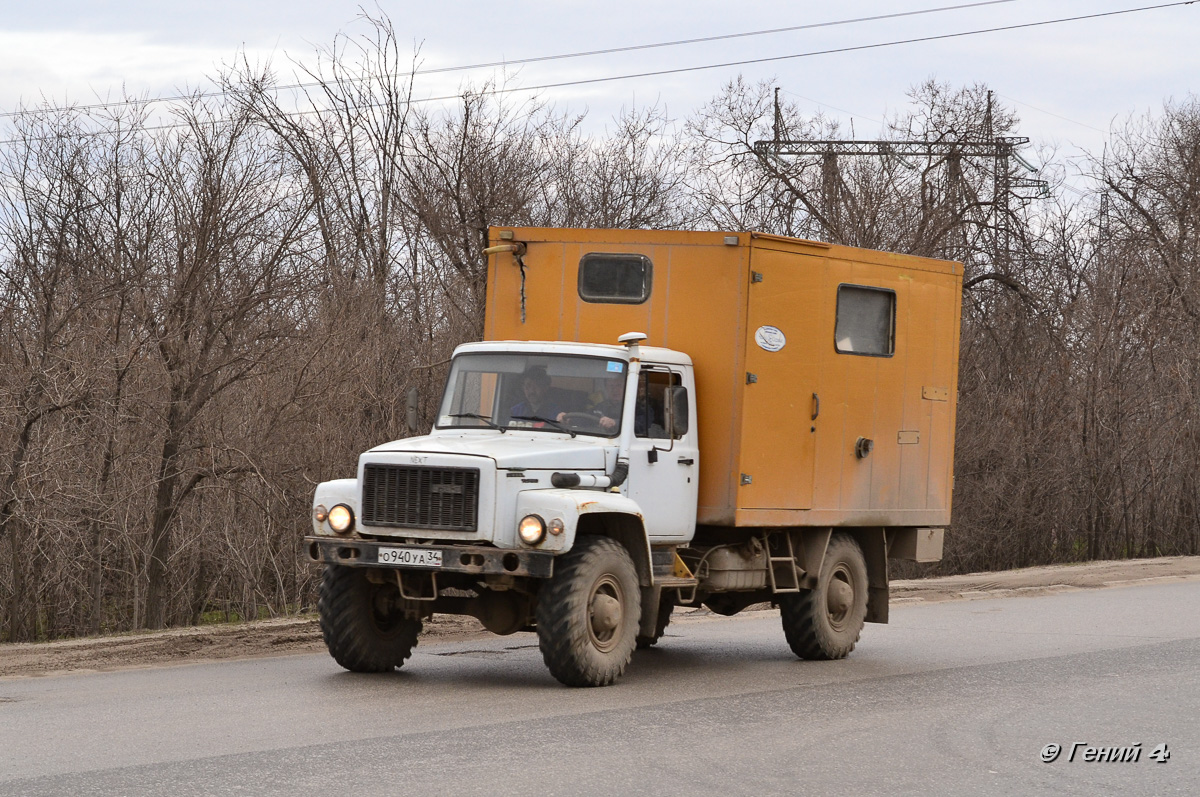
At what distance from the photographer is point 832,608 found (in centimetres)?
1338

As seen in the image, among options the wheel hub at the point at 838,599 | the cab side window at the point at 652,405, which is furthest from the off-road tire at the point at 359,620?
the wheel hub at the point at 838,599

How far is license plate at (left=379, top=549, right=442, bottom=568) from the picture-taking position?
409 inches

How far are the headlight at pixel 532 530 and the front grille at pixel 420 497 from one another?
0.33 m

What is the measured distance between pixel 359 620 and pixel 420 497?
4.05 ft

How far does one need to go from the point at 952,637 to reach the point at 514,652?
15.1 feet

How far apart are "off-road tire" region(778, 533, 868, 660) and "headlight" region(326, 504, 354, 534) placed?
4273 mm

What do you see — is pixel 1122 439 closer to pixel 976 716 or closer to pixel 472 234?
pixel 472 234

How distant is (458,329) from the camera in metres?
26.0

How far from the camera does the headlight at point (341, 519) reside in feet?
35.5

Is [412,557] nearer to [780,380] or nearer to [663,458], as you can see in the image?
[663,458]

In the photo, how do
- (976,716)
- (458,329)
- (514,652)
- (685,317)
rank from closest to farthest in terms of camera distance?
1. (976,716)
2. (685,317)
3. (514,652)
4. (458,329)

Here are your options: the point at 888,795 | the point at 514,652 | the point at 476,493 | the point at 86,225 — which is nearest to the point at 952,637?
the point at 514,652

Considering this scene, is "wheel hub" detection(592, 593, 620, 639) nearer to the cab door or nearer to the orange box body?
the cab door

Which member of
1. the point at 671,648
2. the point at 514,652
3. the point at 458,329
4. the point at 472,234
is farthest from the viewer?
the point at 472,234
